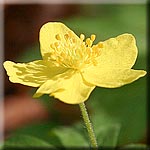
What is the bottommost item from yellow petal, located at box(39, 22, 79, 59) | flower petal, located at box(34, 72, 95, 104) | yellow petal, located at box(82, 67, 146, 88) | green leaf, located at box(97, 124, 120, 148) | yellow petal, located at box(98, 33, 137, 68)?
green leaf, located at box(97, 124, 120, 148)

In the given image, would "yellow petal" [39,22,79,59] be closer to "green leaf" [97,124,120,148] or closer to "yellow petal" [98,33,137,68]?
"yellow petal" [98,33,137,68]

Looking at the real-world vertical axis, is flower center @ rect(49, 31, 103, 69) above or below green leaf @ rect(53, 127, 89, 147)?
above

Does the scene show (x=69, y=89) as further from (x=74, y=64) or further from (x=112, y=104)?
(x=112, y=104)

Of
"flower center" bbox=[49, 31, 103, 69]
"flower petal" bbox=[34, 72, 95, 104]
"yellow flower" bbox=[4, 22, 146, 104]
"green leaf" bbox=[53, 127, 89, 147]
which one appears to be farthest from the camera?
"green leaf" bbox=[53, 127, 89, 147]

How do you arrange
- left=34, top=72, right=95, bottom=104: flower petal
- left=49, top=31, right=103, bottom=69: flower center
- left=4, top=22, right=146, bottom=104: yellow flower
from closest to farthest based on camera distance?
left=34, top=72, right=95, bottom=104: flower petal → left=4, top=22, right=146, bottom=104: yellow flower → left=49, top=31, right=103, bottom=69: flower center

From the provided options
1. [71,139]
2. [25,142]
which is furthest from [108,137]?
[25,142]

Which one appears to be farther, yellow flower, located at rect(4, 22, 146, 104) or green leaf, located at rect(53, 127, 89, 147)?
green leaf, located at rect(53, 127, 89, 147)

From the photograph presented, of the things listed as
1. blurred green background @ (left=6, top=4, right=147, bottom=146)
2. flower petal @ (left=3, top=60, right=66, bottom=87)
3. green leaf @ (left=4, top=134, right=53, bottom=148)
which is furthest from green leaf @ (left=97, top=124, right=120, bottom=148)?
flower petal @ (left=3, top=60, right=66, bottom=87)

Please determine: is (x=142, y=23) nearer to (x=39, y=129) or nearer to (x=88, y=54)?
(x=39, y=129)
